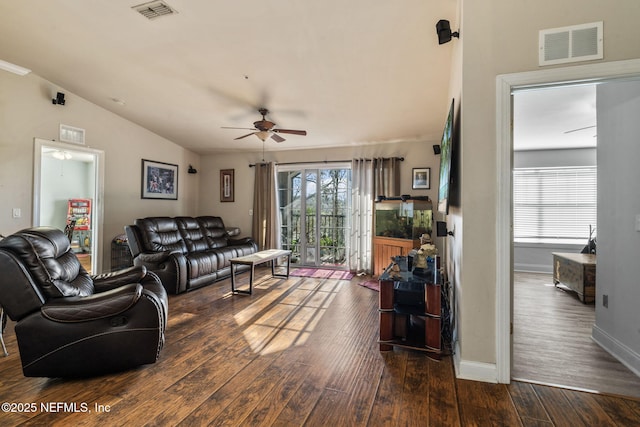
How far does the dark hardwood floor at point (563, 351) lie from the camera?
2.04m

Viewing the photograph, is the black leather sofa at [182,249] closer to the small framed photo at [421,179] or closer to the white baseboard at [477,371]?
the small framed photo at [421,179]

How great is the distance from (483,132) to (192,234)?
4818 mm

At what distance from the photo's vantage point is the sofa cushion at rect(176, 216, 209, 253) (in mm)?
5211

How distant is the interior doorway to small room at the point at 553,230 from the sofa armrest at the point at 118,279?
310 cm

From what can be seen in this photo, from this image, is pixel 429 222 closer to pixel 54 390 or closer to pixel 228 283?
pixel 228 283

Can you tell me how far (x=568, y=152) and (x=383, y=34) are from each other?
503cm

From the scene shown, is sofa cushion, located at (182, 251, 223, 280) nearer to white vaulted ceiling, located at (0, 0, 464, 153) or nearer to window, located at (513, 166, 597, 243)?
white vaulted ceiling, located at (0, 0, 464, 153)

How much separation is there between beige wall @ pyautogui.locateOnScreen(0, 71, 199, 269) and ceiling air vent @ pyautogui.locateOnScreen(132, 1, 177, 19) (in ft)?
8.23

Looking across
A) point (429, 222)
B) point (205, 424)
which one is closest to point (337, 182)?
point (429, 222)

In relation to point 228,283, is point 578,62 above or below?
above

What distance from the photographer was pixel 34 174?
4035mm

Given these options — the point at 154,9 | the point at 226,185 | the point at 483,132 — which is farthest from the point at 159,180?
the point at 483,132

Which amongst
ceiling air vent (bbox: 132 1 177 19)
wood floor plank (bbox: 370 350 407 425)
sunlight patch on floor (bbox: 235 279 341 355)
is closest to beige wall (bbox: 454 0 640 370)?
wood floor plank (bbox: 370 350 407 425)

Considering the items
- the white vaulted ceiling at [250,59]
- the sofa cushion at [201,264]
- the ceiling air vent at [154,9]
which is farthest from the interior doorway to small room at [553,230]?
the sofa cushion at [201,264]
